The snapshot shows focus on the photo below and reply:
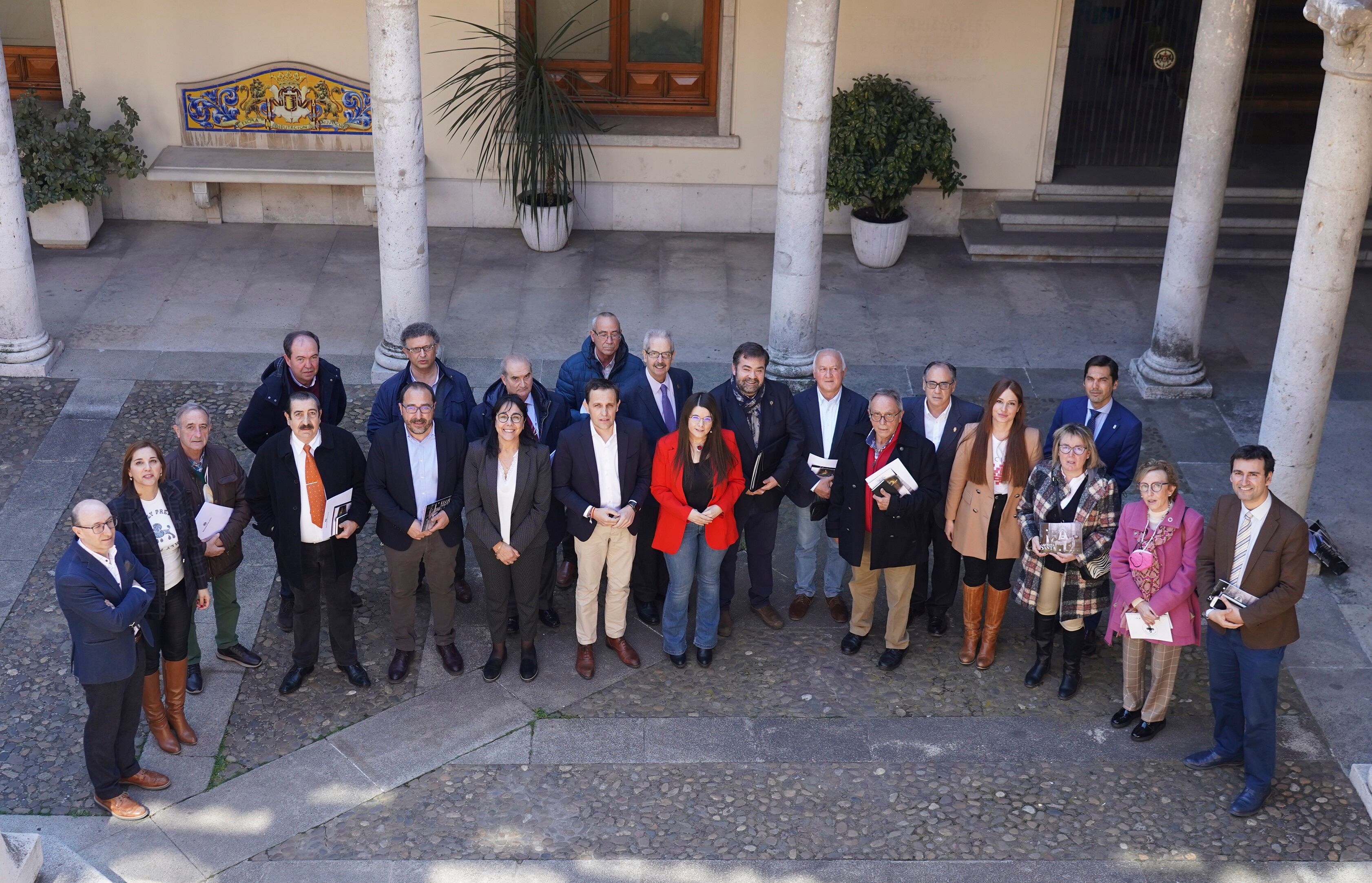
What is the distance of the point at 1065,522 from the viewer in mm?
7117

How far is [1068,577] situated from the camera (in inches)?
286

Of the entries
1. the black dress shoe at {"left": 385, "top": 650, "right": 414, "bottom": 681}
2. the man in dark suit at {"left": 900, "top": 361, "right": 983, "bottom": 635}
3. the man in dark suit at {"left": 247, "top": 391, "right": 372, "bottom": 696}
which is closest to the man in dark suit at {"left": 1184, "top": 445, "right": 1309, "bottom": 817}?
the man in dark suit at {"left": 900, "top": 361, "right": 983, "bottom": 635}

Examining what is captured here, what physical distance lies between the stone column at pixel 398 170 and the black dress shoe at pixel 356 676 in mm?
3368

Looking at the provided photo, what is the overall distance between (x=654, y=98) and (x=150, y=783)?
8.47 m

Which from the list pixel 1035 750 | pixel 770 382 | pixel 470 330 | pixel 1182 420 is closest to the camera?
pixel 1035 750

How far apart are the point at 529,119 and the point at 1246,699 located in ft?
25.1

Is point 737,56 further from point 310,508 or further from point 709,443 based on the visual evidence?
point 310,508

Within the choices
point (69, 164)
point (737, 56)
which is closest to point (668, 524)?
point (737, 56)

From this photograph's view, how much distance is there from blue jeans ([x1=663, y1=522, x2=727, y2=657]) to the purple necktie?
2.21ft

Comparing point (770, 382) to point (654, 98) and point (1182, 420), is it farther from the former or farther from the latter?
point (654, 98)

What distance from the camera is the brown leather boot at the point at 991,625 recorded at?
7.66 meters

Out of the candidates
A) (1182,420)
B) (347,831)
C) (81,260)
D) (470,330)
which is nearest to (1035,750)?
(347,831)

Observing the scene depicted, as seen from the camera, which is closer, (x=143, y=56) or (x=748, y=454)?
(x=748, y=454)

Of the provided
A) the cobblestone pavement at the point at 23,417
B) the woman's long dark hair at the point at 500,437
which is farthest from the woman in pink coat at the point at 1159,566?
the cobblestone pavement at the point at 23,417
